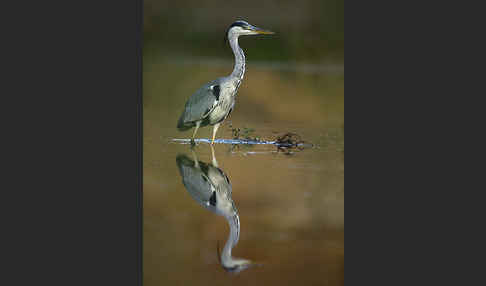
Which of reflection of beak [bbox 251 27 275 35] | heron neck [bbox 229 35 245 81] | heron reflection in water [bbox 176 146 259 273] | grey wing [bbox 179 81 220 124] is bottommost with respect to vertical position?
heron reflection in water [bbox 176 146 259 273]

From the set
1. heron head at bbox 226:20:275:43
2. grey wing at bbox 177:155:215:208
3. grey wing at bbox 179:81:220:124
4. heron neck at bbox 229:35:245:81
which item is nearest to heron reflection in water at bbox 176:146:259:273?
grey wing at bbox 177:155:215:208

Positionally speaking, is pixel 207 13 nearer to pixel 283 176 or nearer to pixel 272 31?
pixel 272 31

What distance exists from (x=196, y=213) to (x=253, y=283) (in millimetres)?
825

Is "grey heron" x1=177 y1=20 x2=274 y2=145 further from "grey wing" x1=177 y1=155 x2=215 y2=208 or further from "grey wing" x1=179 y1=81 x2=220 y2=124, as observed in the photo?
"grey wing" x1=177 y1=155 x2=215 y2=208

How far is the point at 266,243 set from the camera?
4980 mm

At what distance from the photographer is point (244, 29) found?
20.7 feet

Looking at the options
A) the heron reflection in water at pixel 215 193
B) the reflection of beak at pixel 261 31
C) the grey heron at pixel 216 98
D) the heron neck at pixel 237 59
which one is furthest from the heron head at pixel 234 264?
the reflection of beak at pixel 261 31

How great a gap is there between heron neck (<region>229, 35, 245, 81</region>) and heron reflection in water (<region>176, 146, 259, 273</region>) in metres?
1.01

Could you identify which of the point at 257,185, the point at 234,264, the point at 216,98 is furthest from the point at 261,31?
the point at 234,264

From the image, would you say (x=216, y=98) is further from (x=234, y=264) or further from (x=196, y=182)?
(x=234, y=264)

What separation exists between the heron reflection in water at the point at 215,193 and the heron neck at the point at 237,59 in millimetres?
1007

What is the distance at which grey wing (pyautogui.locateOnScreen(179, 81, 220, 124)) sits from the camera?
6.54 meters

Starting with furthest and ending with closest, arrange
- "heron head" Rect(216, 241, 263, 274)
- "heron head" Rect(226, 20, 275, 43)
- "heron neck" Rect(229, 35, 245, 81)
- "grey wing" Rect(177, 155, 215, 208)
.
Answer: "heron neck" Rect(229, 35, 245, 81), "heron head" Rect(226, 20, 275, 43), "grey wing" Rect(177, 155, 215, 208), "heron head" Rect(216, 241, 263, 274)

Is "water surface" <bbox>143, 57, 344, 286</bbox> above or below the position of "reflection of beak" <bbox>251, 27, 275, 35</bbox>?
below
